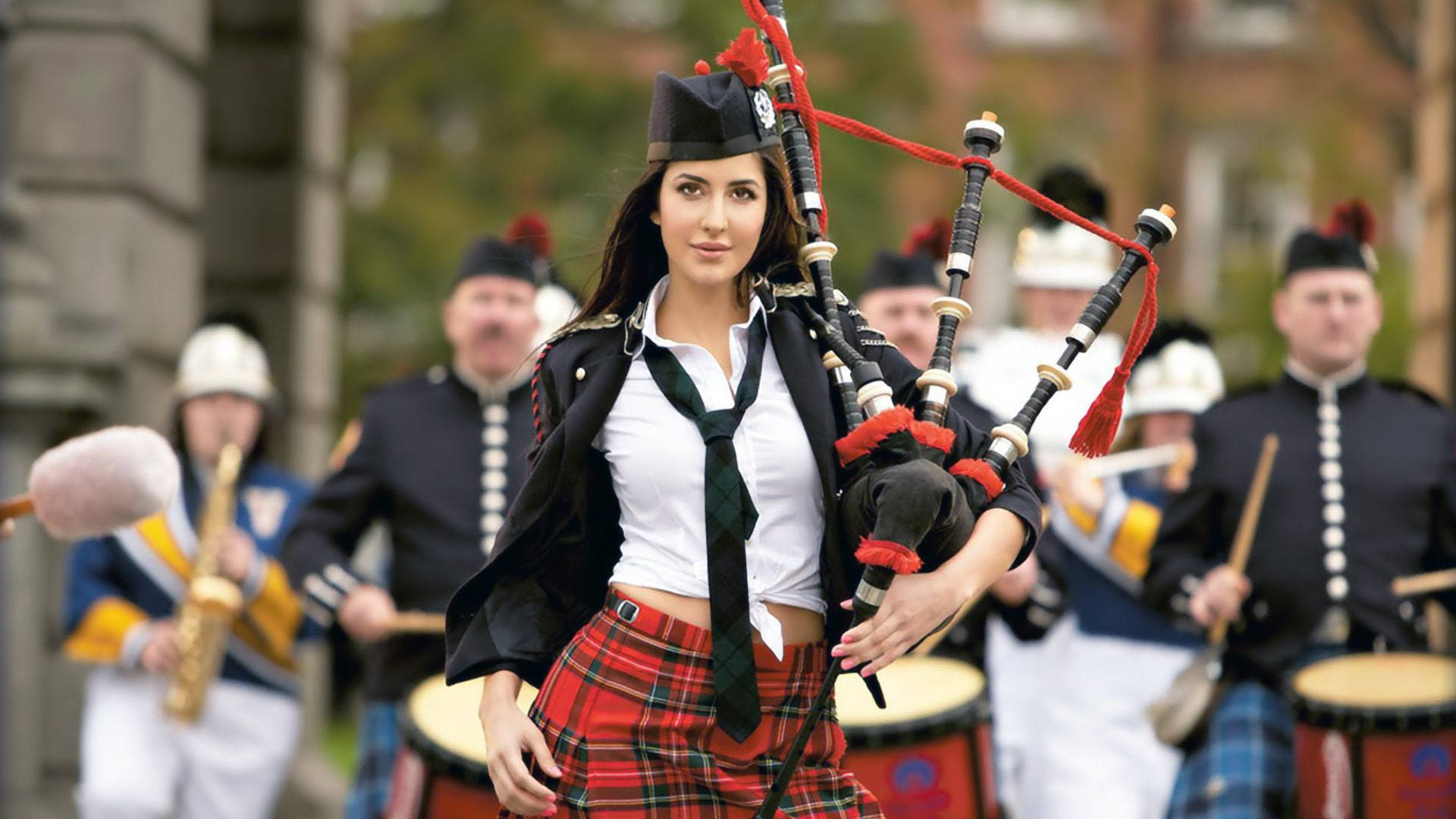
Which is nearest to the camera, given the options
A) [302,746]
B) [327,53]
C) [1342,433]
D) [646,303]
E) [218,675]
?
[646,303]

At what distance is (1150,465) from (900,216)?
670 inches

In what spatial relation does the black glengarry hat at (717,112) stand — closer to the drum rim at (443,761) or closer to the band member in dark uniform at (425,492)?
the drum rim at (443,761)

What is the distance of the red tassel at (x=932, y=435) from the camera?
382 cm

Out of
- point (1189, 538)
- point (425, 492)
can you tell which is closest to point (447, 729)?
point (425, 492)

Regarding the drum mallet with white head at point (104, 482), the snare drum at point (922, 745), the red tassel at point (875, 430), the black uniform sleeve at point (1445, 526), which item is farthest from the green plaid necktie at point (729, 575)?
the black uniform sleeve at point (1445, 526)

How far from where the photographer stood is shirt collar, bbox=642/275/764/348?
4.18 m

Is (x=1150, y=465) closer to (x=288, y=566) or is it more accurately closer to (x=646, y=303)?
(x=288, y=566)

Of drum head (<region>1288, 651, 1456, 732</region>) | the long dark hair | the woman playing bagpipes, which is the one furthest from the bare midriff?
drum head (<region>1288, 651, 1456, 732</region>)

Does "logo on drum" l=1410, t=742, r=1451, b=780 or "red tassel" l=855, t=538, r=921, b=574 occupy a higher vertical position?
"red tassel" l=855, t=538, r=921, b=574

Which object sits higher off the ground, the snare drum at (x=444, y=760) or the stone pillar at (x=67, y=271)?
the stone pillar at (x=67, y=271)

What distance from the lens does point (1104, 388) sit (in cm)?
421

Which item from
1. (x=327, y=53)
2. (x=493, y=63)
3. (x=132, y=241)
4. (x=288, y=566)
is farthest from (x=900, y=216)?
(x=288, y=566)

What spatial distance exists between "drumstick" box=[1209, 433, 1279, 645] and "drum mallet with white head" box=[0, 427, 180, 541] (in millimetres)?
3854

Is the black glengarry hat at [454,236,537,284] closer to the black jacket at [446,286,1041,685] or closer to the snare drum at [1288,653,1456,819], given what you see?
the snare drum at [1288,653,1456,819]
